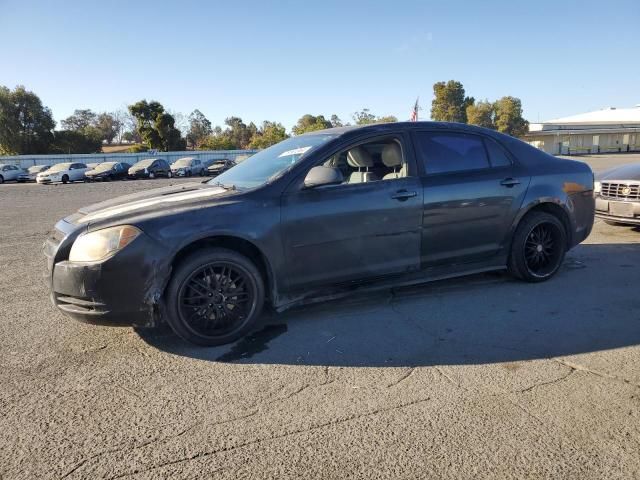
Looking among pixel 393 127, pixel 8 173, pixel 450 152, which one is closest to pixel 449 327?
pixel 450 152

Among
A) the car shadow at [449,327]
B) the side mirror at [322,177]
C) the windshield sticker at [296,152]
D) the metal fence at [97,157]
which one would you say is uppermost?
the metal fence at [97,157]

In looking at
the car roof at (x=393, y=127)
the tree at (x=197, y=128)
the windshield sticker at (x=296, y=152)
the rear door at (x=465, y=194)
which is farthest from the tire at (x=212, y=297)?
the tree at (x=197, y=128)

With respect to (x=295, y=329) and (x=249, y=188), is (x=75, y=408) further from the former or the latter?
(x=249, y=188)

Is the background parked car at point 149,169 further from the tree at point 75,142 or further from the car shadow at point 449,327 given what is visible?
the car shadow at point 449,327

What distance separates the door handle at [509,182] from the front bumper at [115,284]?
10.9 ft

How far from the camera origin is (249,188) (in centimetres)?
377

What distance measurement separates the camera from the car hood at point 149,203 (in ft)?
11.4

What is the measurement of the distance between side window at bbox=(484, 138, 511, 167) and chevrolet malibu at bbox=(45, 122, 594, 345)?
14mm

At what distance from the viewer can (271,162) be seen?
14.0ft

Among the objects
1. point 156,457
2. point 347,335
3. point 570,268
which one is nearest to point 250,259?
point 347,335

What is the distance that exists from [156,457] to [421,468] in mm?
1289

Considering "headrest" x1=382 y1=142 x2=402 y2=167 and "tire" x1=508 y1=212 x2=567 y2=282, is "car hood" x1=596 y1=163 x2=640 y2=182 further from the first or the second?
"headrest" x1=382 y1=142 x2=402 y2=167

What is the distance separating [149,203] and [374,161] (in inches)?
79.8

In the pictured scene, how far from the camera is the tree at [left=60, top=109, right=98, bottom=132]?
299ft
